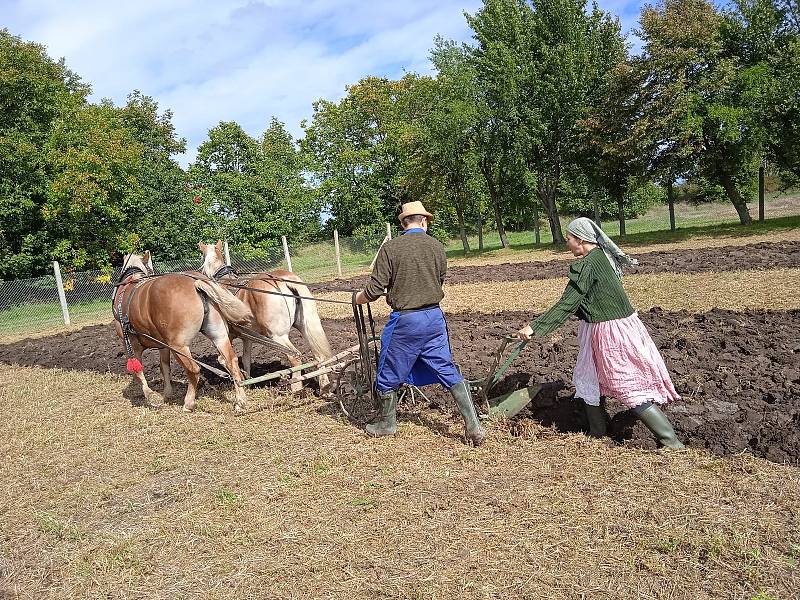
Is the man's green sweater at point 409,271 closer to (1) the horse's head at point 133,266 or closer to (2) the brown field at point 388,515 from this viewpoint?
(2) the brown field at point 388,515

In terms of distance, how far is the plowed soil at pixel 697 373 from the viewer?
464cm

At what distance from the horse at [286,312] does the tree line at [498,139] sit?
18.4 metres

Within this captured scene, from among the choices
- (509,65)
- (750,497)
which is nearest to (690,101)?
(509,65)

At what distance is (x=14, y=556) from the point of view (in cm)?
422

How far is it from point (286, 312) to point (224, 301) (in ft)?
2.70

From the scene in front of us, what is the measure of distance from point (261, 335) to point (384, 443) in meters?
2.76

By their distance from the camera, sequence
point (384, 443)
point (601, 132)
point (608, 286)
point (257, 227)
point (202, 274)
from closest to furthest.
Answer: point (608, 286)
point (384, 443)
point (202, 274)
point (601, 132)
point (257, 227)

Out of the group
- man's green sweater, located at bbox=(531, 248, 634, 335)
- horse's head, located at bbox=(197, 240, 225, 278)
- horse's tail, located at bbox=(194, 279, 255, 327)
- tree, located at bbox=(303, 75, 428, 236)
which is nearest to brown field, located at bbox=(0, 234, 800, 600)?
man's green sweater, located at bbox=(531, 248, 634, 335)

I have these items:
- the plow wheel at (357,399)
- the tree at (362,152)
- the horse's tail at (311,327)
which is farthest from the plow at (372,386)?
the tree at (362,152)

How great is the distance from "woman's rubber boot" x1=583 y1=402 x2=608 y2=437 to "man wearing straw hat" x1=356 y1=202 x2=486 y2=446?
2.89 feet

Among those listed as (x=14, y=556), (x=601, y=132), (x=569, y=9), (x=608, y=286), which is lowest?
(x=14, y=556)

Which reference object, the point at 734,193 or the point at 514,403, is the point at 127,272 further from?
the point at 734,193

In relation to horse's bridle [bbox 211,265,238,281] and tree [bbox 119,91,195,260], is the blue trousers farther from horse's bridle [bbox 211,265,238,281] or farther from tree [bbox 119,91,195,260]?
tree [bbox 119,91,195,260]

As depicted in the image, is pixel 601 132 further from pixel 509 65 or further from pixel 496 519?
pixel 496 519
